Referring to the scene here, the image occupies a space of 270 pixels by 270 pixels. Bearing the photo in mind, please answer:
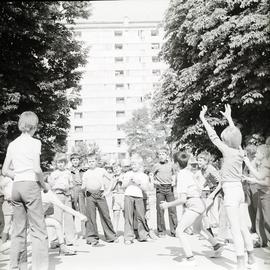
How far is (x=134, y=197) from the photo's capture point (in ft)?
25.7

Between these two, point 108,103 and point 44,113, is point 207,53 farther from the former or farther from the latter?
point 108,103

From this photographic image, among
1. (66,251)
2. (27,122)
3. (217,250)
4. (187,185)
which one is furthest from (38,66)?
(217,250)

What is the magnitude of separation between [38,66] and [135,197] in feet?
20.7

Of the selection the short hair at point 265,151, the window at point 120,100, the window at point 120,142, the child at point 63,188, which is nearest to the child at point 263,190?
the short hair at point 265,151

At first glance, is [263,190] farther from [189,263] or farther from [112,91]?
[112,91]

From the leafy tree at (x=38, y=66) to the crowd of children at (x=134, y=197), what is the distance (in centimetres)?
Answer: 328

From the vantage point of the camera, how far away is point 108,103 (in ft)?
160

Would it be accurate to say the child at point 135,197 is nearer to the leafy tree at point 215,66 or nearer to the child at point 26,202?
the child at point 26,202

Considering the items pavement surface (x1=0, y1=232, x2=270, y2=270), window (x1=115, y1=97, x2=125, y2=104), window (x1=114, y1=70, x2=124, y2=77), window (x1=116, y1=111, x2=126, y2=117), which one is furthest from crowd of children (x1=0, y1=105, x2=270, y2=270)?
window (x1=116, y1=111, x2=126, y2=117)

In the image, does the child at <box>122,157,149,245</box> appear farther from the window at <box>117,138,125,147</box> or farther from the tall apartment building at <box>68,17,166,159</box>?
the window at <box>117,138,125,147</box>

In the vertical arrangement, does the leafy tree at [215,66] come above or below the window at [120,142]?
below

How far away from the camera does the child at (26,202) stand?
4.73m

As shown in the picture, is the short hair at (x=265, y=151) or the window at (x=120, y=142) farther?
the window at (x=120, y=142)

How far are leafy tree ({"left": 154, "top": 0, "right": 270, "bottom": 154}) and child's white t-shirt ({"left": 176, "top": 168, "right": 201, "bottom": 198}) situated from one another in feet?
25.8
